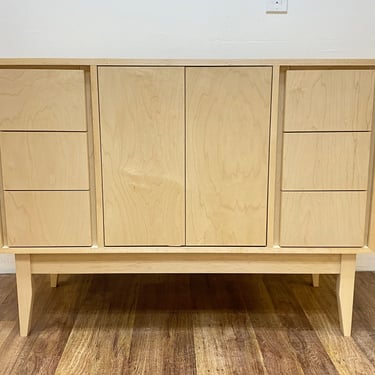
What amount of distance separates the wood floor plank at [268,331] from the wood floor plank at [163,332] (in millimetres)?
210

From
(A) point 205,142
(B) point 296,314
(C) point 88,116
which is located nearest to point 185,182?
(A) point 205,142

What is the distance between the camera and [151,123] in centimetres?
100

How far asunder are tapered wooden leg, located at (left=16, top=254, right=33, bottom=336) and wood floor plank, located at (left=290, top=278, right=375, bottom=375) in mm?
889

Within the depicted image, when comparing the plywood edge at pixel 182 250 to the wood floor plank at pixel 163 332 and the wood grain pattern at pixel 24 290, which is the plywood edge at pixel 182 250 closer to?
the wood grain pattern at pixel 24 290

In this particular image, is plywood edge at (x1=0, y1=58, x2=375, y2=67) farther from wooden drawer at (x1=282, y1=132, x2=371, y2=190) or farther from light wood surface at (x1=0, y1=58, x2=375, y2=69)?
wooden drawer at (x1=282, y1=132, x2=371, y2=190)

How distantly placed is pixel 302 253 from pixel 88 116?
2.34 ft

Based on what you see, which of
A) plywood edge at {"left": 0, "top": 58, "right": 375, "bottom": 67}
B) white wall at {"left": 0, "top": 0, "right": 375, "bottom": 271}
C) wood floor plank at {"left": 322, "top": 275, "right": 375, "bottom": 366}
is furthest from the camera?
white wall at {"left": 0, "top": 0, "right": 375, "bottom": 271}

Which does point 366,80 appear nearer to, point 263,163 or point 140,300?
point 263,163

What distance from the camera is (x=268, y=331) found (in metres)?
1.17
